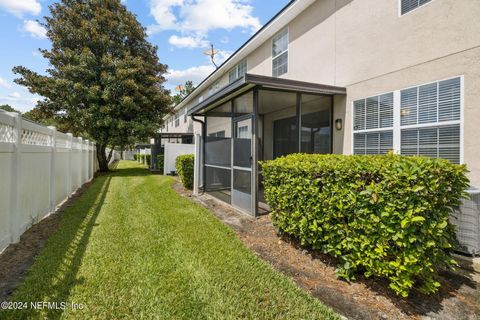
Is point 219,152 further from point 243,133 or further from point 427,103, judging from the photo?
point 427,103

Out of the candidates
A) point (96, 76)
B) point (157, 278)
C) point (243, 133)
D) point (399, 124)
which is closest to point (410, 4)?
point (399, 124)

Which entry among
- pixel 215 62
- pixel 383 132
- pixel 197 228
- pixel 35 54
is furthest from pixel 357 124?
pixel 215 62

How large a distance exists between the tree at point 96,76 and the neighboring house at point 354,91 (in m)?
7.83

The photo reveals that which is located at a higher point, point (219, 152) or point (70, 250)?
point (219, 152)

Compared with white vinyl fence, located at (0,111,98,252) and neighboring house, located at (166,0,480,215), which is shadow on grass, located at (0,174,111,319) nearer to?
white vinyl fence, located at (0,111,98,252)

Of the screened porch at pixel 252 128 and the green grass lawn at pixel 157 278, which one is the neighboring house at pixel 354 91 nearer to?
the screened porch at pixel 252 128

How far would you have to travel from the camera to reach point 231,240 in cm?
451

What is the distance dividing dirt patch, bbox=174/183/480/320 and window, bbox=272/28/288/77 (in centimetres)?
670

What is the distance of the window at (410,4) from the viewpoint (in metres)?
4.82

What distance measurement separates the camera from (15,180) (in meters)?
3.95

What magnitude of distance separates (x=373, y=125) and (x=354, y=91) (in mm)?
1048

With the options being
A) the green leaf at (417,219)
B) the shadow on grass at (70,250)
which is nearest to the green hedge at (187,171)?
the shadow on grass at (70,250)

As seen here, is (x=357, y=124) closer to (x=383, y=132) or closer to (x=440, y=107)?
(x=383, y=132)

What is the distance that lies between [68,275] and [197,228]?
2.37 meters
